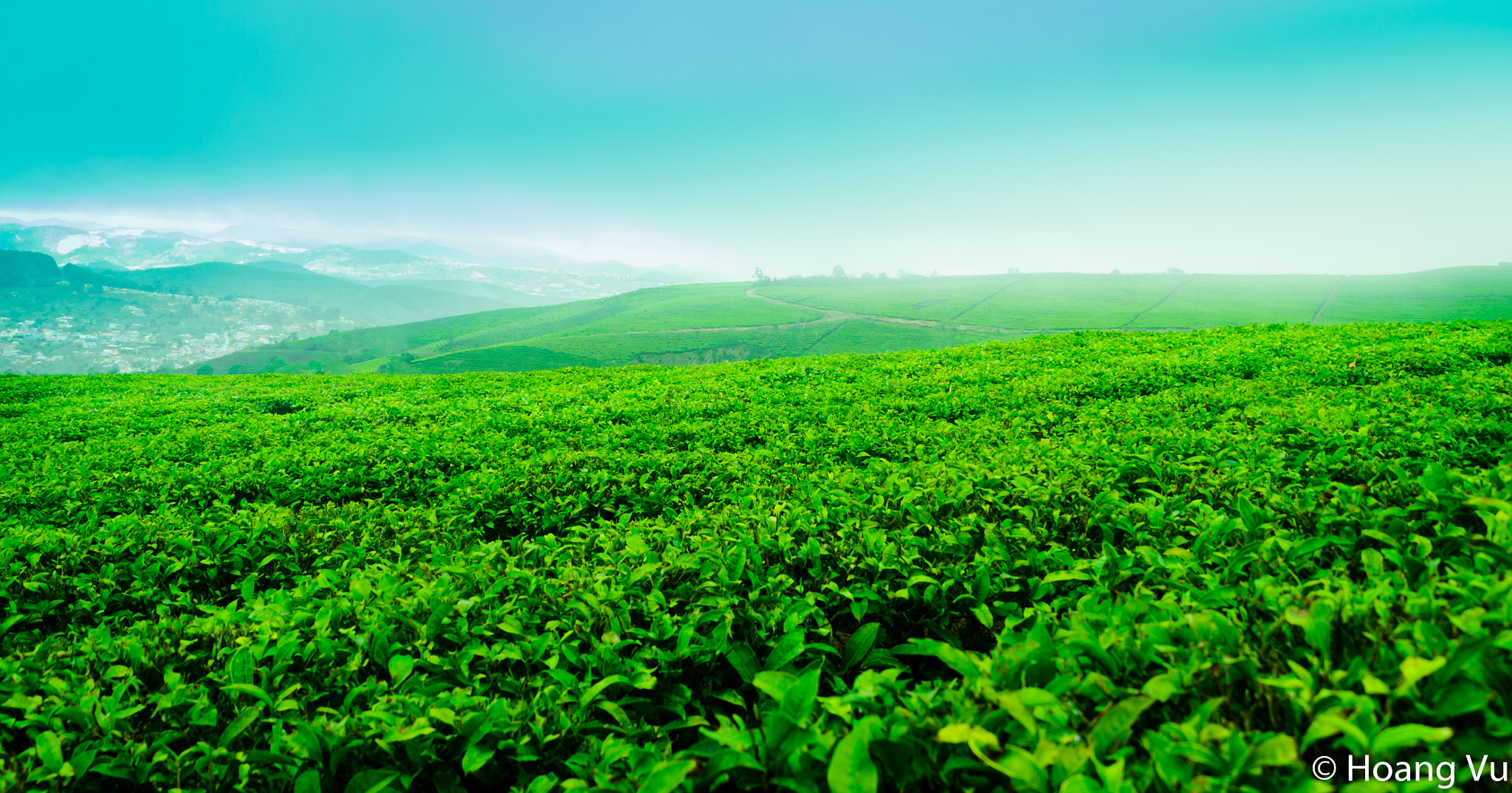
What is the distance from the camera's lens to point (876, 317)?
4948 inches

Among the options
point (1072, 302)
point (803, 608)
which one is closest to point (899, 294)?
point (1072, 302)

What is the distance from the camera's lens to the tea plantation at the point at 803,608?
6.37ft

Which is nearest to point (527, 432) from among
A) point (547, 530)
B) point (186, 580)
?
point (547, 530)

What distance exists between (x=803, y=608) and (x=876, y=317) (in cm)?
12677

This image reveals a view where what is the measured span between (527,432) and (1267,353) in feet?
43.2

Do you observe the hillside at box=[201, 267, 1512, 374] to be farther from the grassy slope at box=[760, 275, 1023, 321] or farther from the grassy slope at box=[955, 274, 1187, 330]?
the grassy slope at box=[760, 275, 1023, 321]

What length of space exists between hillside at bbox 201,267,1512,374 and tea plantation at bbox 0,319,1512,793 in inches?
2764

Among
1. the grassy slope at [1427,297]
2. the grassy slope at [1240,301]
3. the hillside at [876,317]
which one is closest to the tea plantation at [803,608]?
the hillside at [876,317]

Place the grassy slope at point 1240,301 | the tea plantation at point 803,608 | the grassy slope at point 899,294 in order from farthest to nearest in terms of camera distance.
Answer: the grassy slope at point 899,294
the grassy slope at point 1240,301
the tea plantation at point 803,608

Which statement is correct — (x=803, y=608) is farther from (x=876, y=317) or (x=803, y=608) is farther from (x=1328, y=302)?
(x=1328, y=302)

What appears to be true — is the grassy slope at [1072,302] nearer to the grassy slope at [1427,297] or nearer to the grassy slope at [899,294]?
the grassy slope at [899,294]

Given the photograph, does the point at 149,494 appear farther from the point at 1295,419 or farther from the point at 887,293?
the point at 887,293

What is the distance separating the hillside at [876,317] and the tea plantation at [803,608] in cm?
7021

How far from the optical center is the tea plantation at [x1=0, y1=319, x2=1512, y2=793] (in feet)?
6.37
